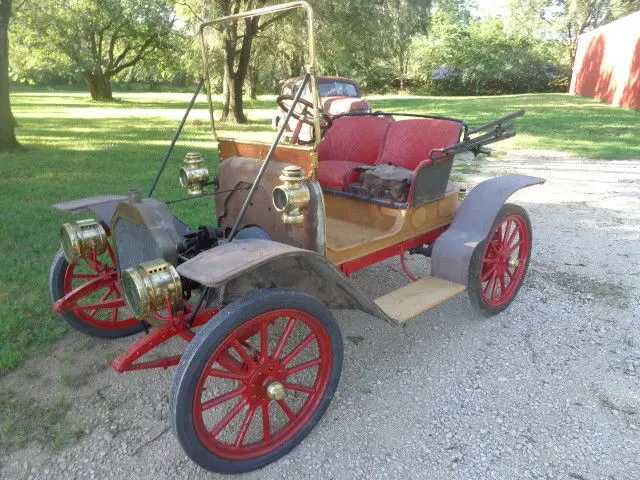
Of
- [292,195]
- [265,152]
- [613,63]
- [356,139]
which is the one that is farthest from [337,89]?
[613,63]

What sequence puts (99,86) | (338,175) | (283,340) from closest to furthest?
(283,340)
(338,175)
(99,86)

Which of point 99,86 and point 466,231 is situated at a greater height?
point 99,86

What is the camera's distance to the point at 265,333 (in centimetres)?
214

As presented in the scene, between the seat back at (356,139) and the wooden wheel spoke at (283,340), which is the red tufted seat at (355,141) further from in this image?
the wooden wheel spoke at (283,340)

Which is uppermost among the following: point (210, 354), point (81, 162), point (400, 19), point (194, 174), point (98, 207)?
point (400, 19)

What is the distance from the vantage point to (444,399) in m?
2.70

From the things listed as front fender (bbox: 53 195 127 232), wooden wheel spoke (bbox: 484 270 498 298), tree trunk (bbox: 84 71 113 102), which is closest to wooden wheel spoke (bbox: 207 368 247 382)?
front fender (bbox: 53 195 127 232)

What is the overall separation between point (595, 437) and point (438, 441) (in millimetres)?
800

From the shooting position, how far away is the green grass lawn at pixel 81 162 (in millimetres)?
3604

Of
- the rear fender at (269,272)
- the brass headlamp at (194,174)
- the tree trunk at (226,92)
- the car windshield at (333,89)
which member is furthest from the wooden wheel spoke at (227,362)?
the tree trunk at (226,92)

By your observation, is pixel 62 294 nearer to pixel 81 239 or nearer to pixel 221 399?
pixel 81 239

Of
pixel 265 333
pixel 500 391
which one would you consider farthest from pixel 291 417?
pixel 500 391

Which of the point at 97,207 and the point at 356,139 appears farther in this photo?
the point at 356,139

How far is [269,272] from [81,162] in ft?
27.0
